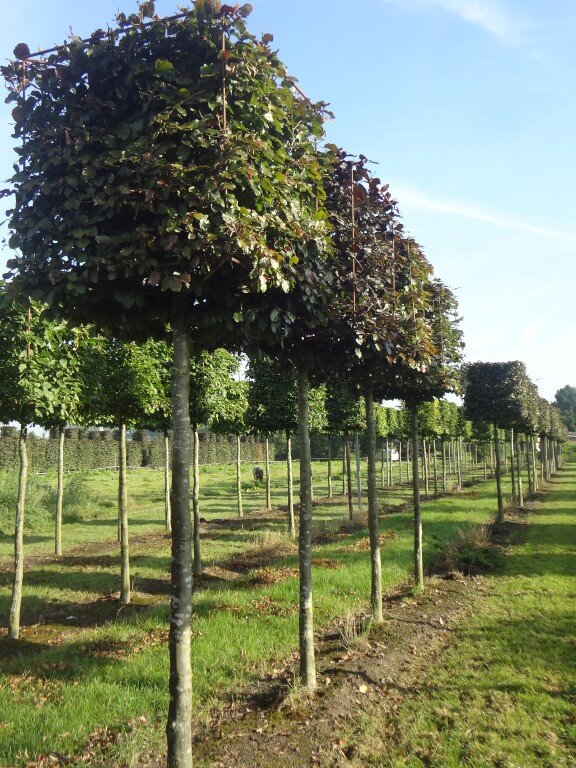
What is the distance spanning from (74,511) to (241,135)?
2134 centimetres

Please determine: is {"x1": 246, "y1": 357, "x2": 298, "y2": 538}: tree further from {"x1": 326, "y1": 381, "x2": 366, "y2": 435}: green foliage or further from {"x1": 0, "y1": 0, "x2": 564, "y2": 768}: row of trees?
{"x1": 0, "y1": 0, "x2": 564, "y2": 768}: row of trees

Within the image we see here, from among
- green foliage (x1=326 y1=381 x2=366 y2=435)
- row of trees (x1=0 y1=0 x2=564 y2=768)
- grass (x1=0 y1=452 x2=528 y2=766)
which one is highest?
row of trees (x1=0 y1=0 x2=564 y2=768)

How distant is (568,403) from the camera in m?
134

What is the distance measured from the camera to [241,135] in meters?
3.68

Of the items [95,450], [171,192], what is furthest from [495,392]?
[95,450]

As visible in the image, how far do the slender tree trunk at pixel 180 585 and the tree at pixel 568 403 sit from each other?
132 metres

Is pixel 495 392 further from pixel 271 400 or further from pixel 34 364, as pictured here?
pixel 34 364

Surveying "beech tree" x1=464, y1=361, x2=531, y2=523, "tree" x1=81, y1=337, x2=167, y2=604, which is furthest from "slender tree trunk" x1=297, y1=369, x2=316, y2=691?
"beech tree" x1=464, y1=361, x2=531, y2=523

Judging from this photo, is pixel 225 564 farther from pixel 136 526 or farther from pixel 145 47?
pixel 145 47

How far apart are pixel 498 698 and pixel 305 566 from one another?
2.30 meters

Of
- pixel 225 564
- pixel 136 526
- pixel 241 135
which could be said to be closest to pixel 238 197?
pixel 241 135

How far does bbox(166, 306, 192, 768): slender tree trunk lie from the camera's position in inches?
142

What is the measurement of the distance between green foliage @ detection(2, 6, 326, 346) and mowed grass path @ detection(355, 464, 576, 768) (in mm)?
3989

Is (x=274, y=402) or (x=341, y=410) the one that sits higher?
(x=274, y=402)
